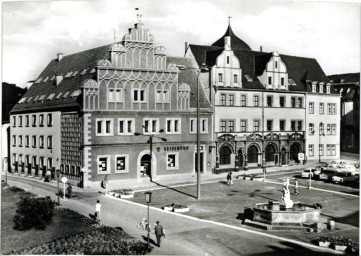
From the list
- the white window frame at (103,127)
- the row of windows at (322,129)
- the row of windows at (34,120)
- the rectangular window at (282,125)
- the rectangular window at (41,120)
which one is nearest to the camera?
the row of windows at (34,120)

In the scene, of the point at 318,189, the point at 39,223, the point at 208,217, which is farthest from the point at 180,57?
the point at 39,223

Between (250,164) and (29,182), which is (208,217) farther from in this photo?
(250,164)

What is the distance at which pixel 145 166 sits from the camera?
3825 cm

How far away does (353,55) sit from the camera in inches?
926

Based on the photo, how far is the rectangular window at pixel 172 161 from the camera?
39438mm

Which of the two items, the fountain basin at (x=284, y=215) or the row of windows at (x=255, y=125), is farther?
the row of windows at (x=255, y=125)

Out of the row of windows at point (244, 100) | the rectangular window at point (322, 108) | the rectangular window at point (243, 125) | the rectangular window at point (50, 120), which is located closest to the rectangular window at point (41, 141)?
the rectangular window at point (50, 120)

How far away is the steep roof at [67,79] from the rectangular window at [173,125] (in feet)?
24.9

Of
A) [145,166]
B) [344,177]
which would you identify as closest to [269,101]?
[344,177]

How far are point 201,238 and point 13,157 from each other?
56.5 feet

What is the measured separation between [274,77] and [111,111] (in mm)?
16070

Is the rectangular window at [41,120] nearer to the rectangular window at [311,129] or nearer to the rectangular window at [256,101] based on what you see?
the rectangular window at [256,101]

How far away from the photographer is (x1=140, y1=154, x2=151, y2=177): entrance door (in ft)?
124

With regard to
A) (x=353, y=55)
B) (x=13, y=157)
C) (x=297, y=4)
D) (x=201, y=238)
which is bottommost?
(x=201, y=238)
